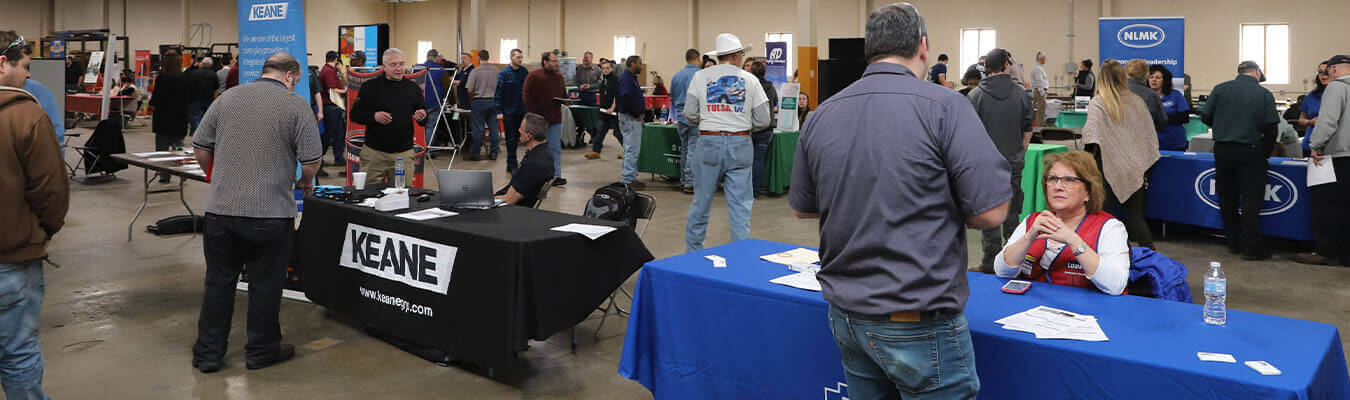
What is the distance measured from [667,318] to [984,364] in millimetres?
1049

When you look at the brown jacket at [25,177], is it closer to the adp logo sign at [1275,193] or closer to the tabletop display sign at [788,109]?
the adp logo sign at [1275,193]

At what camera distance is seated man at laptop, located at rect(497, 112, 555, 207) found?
4598 mm

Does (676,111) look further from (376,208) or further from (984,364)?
(984,364)

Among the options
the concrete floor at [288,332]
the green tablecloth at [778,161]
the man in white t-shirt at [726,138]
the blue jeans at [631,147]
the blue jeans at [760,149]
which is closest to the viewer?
the concrete floor at [288,332]

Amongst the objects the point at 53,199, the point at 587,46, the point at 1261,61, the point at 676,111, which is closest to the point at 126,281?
the point at 53,199

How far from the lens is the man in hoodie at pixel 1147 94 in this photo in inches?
242

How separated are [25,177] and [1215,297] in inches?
119

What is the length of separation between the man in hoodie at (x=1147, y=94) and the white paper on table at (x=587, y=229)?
13.0 ft

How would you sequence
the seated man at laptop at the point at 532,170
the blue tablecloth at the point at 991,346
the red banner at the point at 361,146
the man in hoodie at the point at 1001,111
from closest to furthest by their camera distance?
the blue tablecloth at the point at 991,346, the seated man at laptop at the point at 532,170, the man in hoodie at the point at 1001,111, the red banner at the point at 361,146

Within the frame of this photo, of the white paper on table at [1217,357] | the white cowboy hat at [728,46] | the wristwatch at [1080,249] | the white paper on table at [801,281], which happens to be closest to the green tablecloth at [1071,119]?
the white cowboy hat at [728,46]

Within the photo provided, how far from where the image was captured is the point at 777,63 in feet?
33.7

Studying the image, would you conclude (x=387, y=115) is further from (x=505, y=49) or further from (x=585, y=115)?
(x=505, y=49)

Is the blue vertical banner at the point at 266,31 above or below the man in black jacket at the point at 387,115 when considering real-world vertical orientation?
above

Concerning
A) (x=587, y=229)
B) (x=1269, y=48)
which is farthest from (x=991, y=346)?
(x=1269, y=48)
